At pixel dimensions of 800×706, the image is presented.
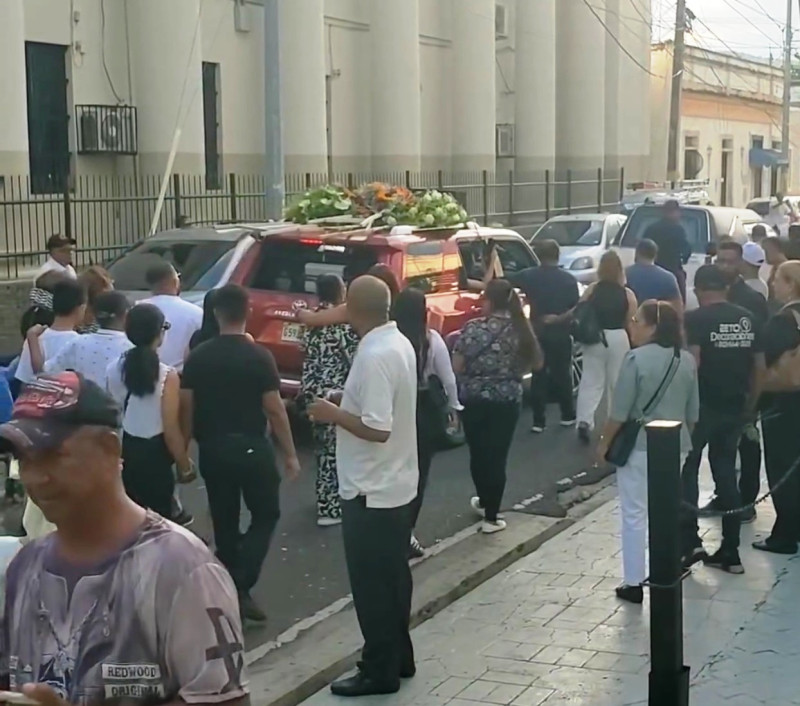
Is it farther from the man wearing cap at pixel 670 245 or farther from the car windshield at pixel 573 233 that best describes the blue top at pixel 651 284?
the car windshield at pixel 573 233

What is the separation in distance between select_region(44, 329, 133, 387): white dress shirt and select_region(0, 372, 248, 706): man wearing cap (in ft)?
14.1

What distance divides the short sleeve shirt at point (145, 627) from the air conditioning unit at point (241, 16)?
21299 mm

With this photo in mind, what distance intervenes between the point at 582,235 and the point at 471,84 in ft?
27.4

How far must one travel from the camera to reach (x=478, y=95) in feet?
96.6

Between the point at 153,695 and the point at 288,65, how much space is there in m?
21.2

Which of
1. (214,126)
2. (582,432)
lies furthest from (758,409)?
(214,126)

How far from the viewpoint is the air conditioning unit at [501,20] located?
3234 cm

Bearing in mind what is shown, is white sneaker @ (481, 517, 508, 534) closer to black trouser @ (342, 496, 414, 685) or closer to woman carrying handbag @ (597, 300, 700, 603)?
woman carrying handbag @ (597, 300, 700, 603)

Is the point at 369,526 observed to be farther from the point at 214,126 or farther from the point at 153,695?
the point at 214,126

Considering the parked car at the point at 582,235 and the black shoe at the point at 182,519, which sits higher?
the parked car at the point at 582,235

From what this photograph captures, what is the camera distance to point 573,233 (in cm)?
2256

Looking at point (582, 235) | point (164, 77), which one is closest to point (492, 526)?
point (164, 77)

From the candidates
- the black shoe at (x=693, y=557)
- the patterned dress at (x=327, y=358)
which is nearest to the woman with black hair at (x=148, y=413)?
the patterned dress at (x=327, y=358)

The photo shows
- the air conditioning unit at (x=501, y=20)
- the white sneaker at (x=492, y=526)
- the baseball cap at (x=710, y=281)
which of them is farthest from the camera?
the air conditioning unit at (x=501, y=20)
